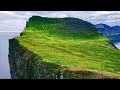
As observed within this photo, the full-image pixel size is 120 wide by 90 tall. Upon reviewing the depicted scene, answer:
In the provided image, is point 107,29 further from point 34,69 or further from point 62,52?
point 34,69

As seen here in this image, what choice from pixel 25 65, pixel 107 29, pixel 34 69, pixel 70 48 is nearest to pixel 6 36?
pixel 25 65

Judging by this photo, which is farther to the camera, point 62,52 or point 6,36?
point 62,52

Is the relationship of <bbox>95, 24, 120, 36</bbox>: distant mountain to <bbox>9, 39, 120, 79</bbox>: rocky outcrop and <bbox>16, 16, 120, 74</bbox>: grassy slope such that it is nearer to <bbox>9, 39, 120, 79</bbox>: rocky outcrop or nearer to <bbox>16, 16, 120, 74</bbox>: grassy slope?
<bbox>16, 16, 120, 74</bbox>: grassy slope

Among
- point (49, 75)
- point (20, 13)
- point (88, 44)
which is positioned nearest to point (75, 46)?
point (88, 44)

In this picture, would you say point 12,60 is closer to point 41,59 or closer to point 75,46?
point 41,59

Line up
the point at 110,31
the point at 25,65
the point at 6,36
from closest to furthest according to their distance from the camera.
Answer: the point at 6,36 < the point at 110,31 < the point at 25,65

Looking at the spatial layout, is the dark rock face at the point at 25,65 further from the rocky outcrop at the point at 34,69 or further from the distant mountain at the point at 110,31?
the distant mountain at the point at 110,31

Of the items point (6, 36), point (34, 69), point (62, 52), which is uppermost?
point (6, 36)
